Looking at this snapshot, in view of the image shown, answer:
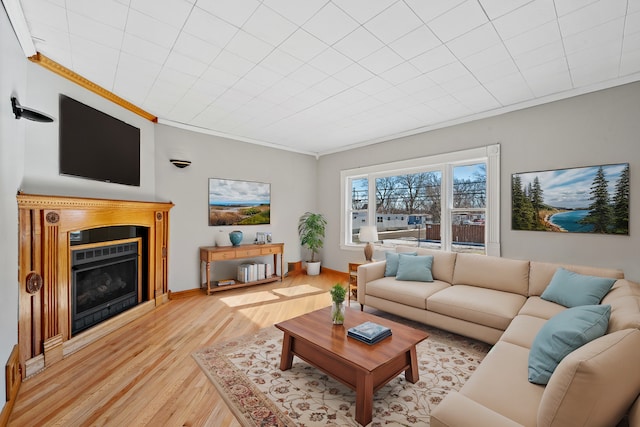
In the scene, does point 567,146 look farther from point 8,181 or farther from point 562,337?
point 8,181

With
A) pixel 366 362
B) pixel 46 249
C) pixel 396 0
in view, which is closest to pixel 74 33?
pixel 46 249

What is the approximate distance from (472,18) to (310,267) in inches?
194

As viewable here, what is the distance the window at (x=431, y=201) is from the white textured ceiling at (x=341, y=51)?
842mm

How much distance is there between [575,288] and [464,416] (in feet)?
7.26

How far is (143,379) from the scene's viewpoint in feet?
7.50

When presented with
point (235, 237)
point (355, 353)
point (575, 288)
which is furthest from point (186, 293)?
point (575, 288)

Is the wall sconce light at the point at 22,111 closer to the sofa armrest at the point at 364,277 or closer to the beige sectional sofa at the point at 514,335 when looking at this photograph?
the beige sectional sofa at the point at 514,335

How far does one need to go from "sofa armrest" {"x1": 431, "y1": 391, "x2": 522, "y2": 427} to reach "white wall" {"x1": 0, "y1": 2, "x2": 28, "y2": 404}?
2.64m

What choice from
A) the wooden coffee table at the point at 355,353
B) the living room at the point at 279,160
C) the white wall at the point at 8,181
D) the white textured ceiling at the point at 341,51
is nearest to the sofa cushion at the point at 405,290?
the wooden coffee table at the point at 355,353

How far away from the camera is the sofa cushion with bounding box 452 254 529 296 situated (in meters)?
3.13

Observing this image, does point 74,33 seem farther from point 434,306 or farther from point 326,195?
point 326,195

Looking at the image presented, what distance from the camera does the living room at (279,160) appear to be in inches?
86.7

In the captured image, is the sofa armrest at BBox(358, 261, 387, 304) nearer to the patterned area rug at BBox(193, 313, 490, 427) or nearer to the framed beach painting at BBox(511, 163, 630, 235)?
the patterned area rug at BBox(193, 313, 490, 427)

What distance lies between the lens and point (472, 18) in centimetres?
207
